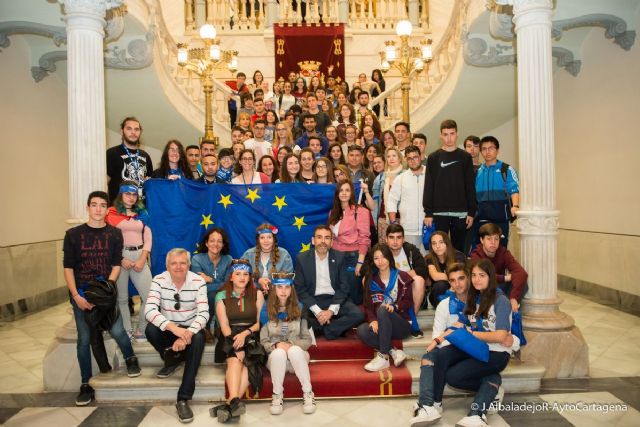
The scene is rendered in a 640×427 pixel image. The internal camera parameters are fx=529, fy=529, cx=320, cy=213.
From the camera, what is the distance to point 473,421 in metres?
4.33

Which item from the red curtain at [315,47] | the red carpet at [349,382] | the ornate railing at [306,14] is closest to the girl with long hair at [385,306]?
the red carpet at [349,382]

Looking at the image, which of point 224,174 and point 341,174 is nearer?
point 341,174

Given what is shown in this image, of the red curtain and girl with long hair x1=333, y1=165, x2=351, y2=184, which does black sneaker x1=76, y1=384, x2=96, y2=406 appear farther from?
the red curtain

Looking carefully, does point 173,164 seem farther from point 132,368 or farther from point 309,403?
point 309,403

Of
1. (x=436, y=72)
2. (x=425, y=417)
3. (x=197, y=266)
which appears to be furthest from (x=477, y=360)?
(x=436, y=72)

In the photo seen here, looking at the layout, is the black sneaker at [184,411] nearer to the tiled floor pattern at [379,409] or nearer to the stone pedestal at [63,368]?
the tiled floor pattern at [379,409]

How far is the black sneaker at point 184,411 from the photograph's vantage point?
4527mm

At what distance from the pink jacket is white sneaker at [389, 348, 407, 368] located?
1.20m

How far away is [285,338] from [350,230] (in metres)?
1.56

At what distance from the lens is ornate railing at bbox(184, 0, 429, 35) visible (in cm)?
1805

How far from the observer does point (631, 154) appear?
8180mm

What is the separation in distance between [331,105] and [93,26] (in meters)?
6.37

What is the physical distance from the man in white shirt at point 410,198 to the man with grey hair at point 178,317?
2520 millimetres

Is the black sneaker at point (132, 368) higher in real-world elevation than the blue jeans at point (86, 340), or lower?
lower
